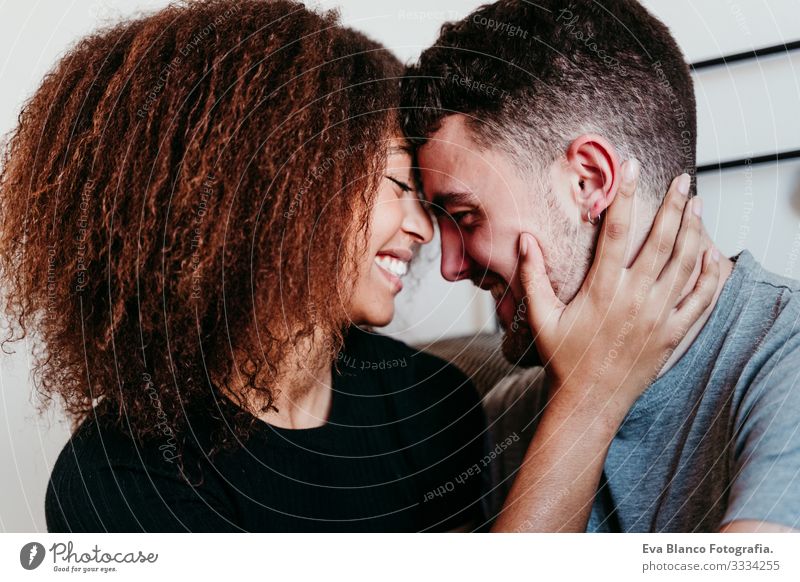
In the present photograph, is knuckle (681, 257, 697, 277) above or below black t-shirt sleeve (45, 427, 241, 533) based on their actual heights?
above

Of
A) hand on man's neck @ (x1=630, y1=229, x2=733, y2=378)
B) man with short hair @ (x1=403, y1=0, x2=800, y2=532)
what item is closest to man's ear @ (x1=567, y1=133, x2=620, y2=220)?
man with short hair @ (x1=403, y1=0, x2=800, y2=532)

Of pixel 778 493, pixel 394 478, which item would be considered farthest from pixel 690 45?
pixel 394 478

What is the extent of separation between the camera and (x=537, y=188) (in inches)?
28.9

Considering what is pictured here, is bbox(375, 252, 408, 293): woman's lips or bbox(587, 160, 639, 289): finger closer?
bbox(587, 160, 639, 289): finger

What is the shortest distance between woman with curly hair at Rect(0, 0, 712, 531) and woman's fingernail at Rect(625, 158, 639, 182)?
22 cm

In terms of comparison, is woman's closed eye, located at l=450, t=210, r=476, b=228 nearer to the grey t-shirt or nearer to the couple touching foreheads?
the couple touching foreheads

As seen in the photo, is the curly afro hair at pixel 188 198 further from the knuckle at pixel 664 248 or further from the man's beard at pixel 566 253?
the knuckle at pixel 664 248

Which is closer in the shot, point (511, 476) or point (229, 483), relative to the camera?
point (229, 483)

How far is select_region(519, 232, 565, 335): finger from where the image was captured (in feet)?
2.38

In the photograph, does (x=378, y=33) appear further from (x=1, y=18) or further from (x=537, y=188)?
(x=1, y=18)

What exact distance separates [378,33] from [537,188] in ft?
0.80

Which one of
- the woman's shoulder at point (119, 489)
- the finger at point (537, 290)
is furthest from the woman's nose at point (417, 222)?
the woman's shoulder at point (119, 489)

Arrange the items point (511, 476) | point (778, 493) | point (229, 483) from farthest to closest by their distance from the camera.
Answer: point (511, 476) → point (229, 483) → point (778, 493)
